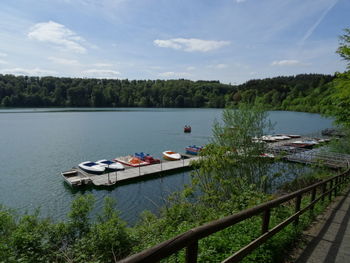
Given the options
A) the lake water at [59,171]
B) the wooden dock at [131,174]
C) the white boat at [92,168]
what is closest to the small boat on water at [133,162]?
the wooden dock at [131,174]

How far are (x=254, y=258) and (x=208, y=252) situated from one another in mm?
768

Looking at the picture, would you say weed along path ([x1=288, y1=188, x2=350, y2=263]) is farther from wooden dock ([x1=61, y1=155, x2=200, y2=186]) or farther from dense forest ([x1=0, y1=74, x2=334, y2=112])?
dense forest ([x1=0, y1=74, x2=334, y2=112])

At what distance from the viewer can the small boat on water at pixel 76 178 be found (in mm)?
20672

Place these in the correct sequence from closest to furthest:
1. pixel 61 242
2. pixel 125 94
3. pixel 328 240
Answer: pixel 328 240 → pixel 61 242 → pixel 125 94

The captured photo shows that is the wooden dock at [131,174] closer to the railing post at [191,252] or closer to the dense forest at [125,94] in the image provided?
the railing post at [191,252]

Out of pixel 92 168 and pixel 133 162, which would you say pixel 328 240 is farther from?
pixel 133 162

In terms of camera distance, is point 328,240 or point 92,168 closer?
point 328,240

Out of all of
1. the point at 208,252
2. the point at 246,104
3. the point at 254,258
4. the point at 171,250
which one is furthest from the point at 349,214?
the point at 246,104

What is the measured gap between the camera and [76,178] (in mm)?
21781

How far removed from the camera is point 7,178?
2350 cm

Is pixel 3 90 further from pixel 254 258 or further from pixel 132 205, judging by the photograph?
pixel 254 258

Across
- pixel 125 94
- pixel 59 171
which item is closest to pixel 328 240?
pixel 59 171

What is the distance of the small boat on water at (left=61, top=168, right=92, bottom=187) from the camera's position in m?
20.7

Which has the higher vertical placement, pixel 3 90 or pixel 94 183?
pixel 3 90
